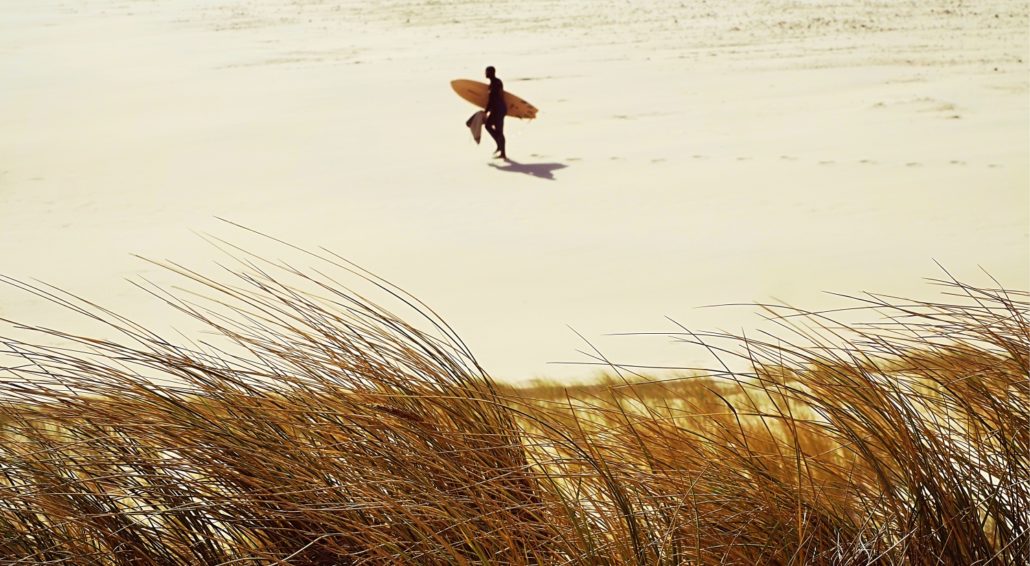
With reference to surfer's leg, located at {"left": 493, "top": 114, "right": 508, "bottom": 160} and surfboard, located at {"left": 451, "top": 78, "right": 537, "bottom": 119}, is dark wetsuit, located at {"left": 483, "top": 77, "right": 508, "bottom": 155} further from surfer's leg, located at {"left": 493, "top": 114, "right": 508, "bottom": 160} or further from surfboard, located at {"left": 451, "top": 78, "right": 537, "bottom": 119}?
surfboard, located at {"left": 451, "top": 78, "right": 537, "bottom": 119}

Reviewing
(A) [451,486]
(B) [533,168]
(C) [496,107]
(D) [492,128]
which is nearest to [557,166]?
(B) [533,168]

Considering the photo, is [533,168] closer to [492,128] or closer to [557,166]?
[557,166]

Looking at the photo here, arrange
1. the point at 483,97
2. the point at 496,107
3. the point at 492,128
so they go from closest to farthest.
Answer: the point at 496,107, the point at 492,128, the point at 483,97

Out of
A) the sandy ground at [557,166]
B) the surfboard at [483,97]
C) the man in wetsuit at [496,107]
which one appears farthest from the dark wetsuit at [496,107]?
the sandy ground at [557,166]

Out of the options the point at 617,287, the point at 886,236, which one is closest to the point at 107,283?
the point at 617,287

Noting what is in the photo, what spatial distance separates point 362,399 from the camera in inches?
80.0

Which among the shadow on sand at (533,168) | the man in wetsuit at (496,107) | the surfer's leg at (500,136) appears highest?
the man in wetsuit at (496,107)

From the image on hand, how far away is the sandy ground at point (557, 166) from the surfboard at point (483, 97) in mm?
528

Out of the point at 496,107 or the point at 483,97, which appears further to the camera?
the point at 483,97

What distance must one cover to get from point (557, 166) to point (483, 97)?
1.22 metres

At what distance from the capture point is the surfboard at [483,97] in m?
9.98

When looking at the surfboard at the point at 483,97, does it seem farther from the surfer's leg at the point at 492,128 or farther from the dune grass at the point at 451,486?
the dune grass at the point at 451,486

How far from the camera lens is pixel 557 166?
1012 centimetres

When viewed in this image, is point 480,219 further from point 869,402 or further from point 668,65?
point 668,65
